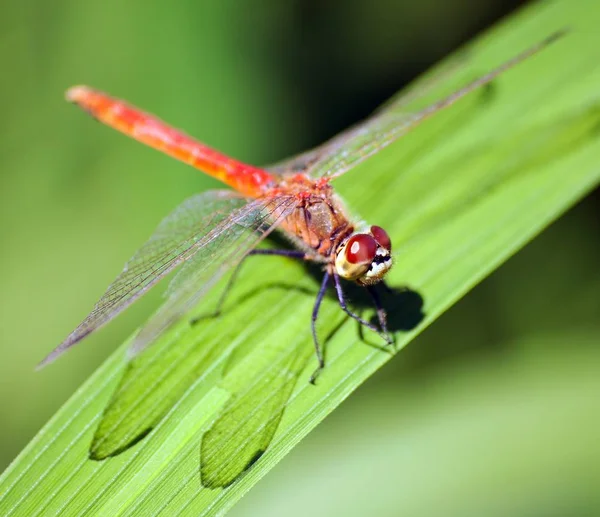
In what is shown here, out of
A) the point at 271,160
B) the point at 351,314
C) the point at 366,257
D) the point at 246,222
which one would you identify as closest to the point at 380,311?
the point at 351,314

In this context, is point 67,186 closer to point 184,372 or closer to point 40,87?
point 40,87

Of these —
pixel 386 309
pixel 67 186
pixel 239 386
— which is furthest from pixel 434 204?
pixel 67 186

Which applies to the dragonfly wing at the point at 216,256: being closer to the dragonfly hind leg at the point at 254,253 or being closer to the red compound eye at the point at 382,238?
the dragonfly hind leg at the point at 254,253

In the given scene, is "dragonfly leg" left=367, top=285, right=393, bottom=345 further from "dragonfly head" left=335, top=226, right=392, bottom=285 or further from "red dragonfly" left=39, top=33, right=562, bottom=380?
"dragonfly head" left=335, top=226, right=392, bottom=285

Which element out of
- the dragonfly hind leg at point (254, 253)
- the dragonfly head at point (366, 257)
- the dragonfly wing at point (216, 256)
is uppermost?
the dragonfly wing at point (216, 256)

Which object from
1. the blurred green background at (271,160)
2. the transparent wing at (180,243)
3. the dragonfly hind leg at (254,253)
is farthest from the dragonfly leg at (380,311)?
the transparent wing at (180,243)

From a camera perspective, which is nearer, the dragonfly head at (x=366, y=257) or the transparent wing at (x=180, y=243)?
the transparent wing at (x=180, y=243)

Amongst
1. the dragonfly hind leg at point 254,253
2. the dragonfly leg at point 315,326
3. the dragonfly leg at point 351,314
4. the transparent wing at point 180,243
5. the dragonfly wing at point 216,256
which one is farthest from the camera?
the dragonfly hind leg at point 254,253
